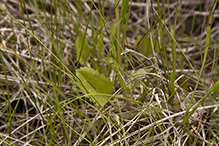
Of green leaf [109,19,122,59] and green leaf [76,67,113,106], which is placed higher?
green leaf [109,19,122,59]

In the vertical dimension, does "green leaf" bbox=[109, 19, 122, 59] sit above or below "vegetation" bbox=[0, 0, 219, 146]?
above

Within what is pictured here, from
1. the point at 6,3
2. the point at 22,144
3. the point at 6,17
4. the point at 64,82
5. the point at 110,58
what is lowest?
the point at 22,144

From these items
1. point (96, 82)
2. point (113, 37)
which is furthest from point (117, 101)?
point (113, 37)

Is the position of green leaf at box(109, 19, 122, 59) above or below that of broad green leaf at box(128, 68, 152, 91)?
above

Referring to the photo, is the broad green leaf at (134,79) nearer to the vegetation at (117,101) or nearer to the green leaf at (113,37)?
the vegetation at (117,101)

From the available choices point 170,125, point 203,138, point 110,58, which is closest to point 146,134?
point 170,125

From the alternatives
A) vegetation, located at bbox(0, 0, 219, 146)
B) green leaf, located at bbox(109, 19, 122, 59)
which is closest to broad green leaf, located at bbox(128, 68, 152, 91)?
vegetation, located at bbox(0, 0, 219, 146)

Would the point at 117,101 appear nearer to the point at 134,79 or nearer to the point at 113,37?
the point at 134,79

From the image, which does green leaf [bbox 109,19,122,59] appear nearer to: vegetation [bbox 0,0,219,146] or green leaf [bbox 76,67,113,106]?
vegetation [bbox 0,0,219,146]

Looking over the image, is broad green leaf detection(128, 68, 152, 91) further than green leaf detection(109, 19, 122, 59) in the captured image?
Yes

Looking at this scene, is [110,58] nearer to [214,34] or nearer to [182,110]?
[182,110]

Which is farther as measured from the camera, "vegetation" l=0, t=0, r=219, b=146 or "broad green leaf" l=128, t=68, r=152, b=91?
"broad green leaf" l=128, t=68, r=152, b=91
